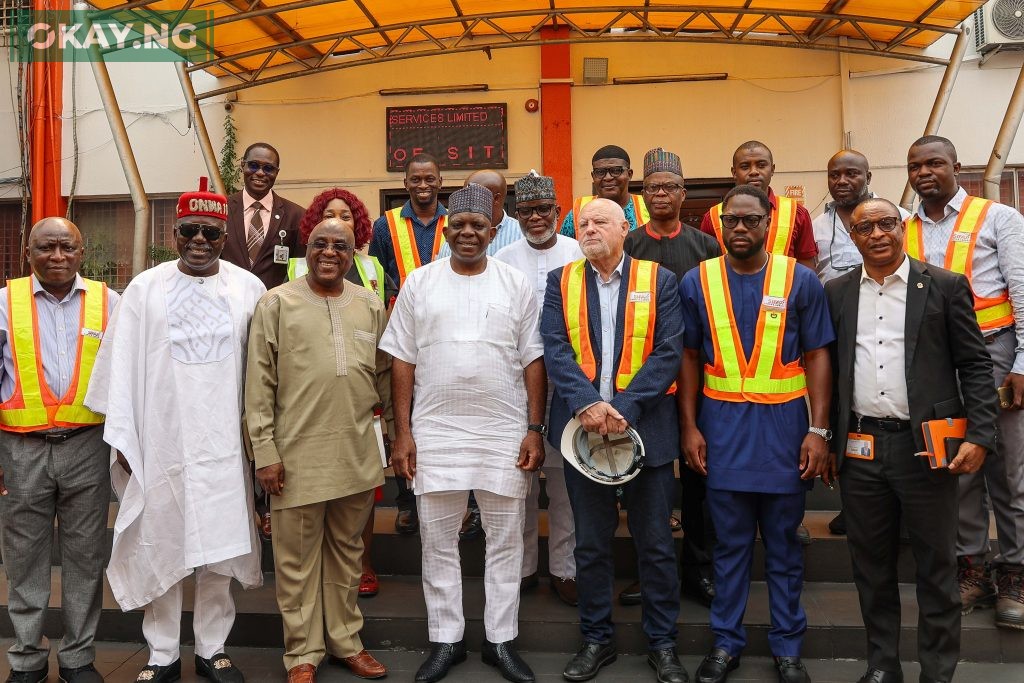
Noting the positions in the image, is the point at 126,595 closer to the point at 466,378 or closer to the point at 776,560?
the point at 466,378

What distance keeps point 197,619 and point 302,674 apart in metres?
0.57

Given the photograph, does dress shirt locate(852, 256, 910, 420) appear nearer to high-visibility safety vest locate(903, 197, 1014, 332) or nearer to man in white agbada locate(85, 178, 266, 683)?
high-visibility safety vest locate(903, 197, 1014, 332)

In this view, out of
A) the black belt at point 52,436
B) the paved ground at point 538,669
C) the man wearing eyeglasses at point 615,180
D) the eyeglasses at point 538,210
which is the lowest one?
the paved ground at point 538,669

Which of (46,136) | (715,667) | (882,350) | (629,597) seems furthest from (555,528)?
(46,136)

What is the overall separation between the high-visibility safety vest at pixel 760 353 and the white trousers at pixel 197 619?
8.15 ft

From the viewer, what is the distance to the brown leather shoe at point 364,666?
388cm

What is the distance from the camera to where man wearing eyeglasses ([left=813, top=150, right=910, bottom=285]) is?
4.82m

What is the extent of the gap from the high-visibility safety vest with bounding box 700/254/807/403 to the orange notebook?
0.55 meters

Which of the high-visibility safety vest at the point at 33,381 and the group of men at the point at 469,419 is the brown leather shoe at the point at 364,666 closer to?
the group of men at the point at 469,419

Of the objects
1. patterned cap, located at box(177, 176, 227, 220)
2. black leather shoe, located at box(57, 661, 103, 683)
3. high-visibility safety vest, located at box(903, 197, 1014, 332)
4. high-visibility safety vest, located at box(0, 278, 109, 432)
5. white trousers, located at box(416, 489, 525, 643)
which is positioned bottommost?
black leather shoe, located at box(57, 661, 103, 683)

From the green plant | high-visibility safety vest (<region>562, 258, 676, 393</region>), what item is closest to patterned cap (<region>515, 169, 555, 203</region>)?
high-visibility safety vest (<region>562, 258, 676, 393</region>)

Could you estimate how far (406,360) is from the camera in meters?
3.94

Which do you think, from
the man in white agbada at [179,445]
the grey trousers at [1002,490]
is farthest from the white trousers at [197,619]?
the grey trousers at [1002,490]

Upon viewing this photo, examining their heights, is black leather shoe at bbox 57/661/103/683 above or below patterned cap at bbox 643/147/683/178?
below
